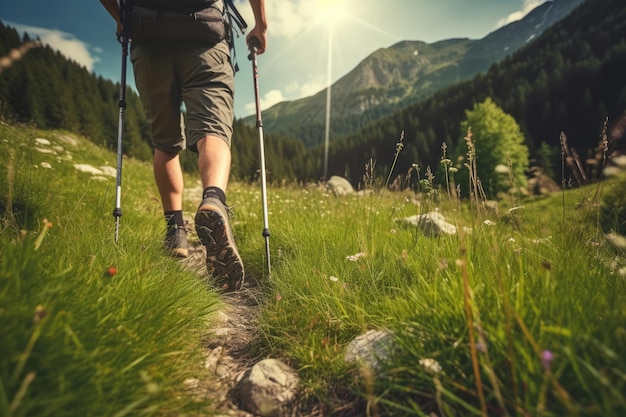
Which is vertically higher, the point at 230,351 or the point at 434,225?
the point at 434,225

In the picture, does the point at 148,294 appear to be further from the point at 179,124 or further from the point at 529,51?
the point at 529,51

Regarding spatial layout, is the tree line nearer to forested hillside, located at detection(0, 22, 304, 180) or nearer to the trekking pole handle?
forested hillside, located at detection(0, 22, 304, 180)

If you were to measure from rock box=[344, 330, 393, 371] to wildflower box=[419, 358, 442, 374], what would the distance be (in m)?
0.21

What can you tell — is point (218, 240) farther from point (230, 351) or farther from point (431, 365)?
point (431, 365)

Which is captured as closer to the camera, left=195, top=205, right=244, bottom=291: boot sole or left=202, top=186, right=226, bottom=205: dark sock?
left=195, top=205, right=244, bottom=291: boot sole

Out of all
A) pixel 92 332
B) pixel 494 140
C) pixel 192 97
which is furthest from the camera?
pixel 494 140

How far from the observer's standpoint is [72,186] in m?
5.75

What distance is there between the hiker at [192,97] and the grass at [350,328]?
43 centimetres

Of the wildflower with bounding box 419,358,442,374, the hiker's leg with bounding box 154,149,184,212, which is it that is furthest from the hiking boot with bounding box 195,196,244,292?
the wildflower with bounding box 419,358,442,374

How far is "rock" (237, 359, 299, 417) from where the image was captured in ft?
5.19

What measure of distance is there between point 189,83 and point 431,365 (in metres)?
3.11

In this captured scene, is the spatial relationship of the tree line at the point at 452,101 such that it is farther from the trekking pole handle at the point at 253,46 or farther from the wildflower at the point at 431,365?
the wildflower at the point at 431,365

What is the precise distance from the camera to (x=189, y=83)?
3.18 metres

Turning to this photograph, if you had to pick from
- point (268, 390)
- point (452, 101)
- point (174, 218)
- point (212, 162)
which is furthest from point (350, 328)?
point (452, 101)
